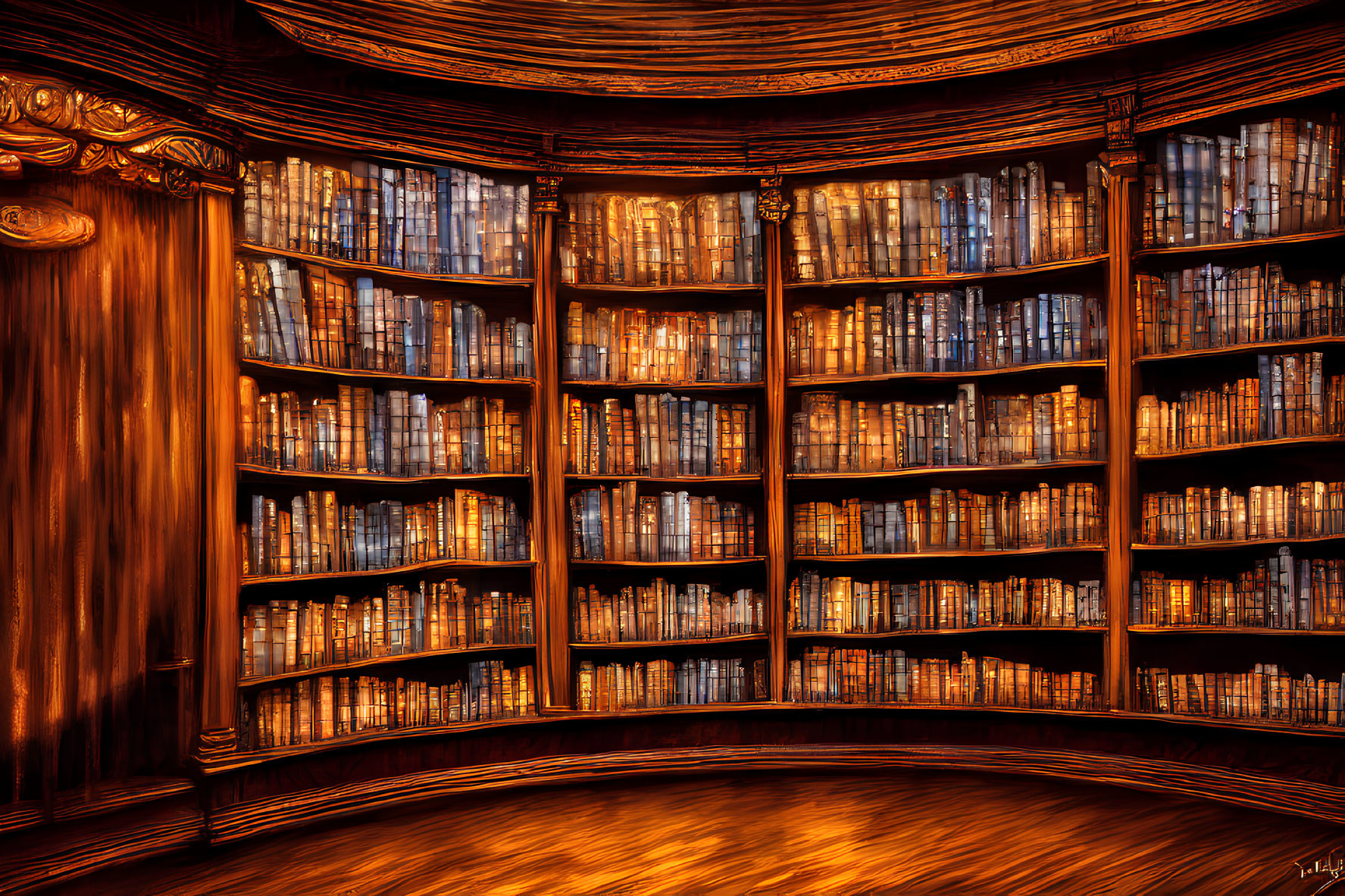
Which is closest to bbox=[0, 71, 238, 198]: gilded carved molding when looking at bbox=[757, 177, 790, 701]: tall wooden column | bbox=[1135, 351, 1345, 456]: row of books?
bbox=[757, 177, 790, 701]: tall wooden column

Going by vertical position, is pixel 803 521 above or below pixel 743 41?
below

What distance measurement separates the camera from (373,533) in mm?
3018

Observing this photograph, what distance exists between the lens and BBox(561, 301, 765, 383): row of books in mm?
3285

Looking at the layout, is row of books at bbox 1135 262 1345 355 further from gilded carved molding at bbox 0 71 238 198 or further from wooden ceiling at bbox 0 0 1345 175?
gilded carved molding at bbox 0 71 238 198

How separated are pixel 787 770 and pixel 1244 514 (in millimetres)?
1942

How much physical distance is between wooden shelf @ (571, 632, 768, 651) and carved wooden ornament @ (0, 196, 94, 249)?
2.16 meters

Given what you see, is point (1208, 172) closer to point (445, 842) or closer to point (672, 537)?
point (672, 537)

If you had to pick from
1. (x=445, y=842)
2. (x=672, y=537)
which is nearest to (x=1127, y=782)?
(x=672, y=537)

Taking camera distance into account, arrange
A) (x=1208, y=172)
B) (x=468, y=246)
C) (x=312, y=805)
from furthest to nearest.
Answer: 1. (x=468, y=246)
2. (x=1208, y=172)
3. (x=312, y=805)

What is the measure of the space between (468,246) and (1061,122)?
2.36 m

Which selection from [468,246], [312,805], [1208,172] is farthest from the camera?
[468,246]

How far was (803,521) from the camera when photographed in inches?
132

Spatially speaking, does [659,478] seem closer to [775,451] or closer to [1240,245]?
[775,451]

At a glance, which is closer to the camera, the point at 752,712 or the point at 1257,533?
the point at 1257,533
